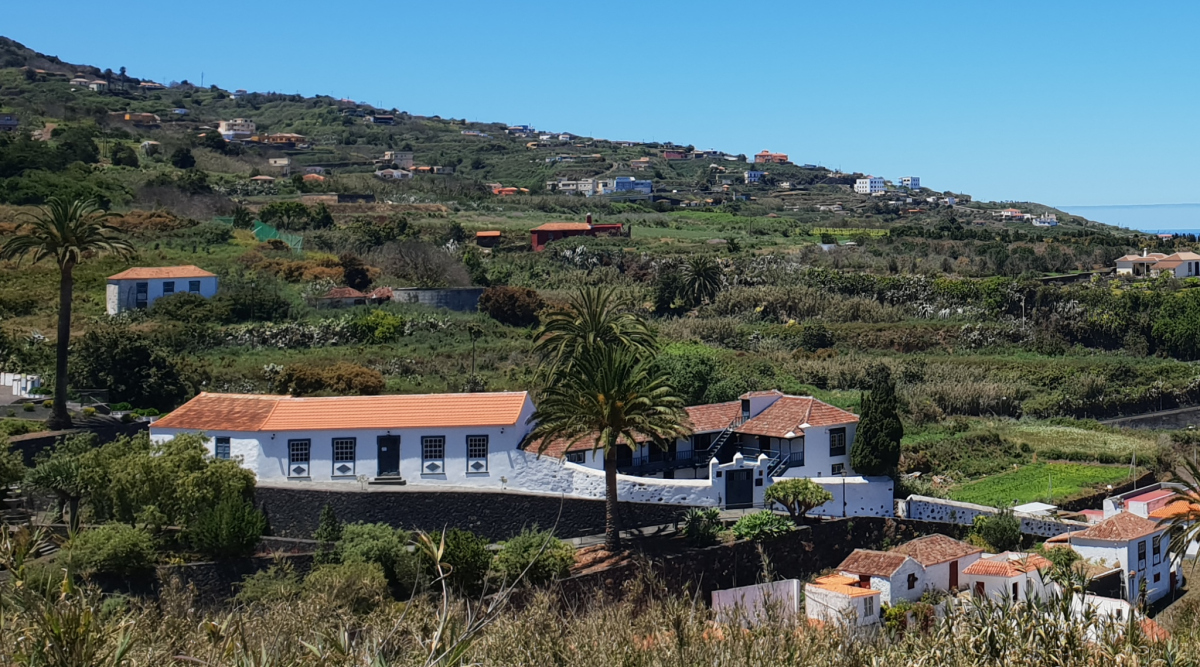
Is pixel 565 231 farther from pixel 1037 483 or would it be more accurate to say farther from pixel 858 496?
pixel 858 496

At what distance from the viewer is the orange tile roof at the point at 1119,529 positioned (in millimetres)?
30703

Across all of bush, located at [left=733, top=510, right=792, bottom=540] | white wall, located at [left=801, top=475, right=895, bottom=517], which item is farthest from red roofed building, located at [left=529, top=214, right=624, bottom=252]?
bush, located at [left=733, top=510, right=792, bottom=540]

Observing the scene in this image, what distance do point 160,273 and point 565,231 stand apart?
117 ft

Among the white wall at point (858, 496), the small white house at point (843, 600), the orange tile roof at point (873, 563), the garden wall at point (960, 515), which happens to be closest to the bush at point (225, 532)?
the small white house at point (843, 600)

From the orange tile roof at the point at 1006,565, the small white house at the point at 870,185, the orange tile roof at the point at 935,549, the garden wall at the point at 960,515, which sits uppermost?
the small white house at the point at 870,185

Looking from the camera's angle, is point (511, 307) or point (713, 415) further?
point (511, 307)

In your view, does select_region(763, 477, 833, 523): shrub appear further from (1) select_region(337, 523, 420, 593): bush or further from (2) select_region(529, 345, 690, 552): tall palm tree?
(1) select_region(337, 523, 420, 593): bush

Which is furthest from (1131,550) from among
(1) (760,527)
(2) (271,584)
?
(2) (271,584)

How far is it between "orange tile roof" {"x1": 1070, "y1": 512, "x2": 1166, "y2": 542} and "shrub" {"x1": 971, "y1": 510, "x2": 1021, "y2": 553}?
4.70 ft

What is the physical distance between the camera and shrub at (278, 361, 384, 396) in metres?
40.6

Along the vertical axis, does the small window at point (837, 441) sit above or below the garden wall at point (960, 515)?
above

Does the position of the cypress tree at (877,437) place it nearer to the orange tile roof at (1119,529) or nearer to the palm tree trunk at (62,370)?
the orange tile roof at (1119,529)

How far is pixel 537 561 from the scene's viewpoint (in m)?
27.1

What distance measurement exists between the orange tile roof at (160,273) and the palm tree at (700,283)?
78.2ft
